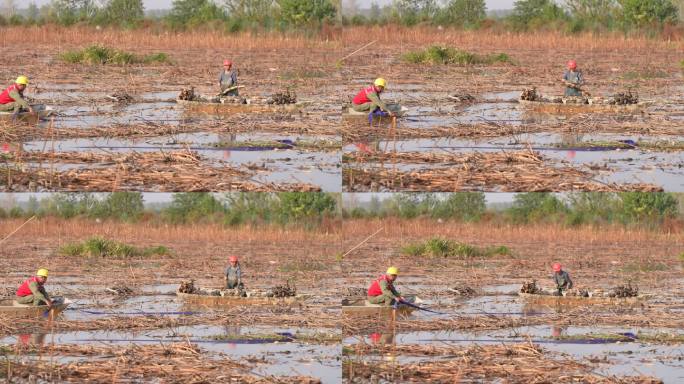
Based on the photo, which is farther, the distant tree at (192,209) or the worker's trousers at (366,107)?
the distant tree at (192,209)

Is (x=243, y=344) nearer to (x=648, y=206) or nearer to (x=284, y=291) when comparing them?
(x=284, y=291)

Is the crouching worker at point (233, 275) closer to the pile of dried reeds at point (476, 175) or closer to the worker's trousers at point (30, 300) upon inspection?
the pile of dried reeds at point (476, 175)

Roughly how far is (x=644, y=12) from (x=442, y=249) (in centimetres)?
2038

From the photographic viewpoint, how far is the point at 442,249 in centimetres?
2864

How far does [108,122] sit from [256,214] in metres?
11.3

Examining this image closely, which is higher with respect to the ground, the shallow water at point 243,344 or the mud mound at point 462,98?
the mud mound at point 462,98

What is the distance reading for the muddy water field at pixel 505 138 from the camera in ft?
67.1

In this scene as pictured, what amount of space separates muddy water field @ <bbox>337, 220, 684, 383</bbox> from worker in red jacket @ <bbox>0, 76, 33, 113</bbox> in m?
6.77

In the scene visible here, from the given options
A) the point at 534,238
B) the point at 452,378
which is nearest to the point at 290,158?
the point at 452,378

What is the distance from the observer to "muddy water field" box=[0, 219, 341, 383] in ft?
54.6

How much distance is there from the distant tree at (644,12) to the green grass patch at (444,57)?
14.2m

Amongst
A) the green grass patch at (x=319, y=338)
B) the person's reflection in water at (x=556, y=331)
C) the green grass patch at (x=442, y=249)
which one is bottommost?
the green grass patch at (x=442, y=249)

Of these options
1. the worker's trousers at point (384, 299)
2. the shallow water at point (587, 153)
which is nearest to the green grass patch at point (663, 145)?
the shallow water at point (587, 153)

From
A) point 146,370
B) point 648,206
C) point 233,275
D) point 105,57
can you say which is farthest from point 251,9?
point 146,370
